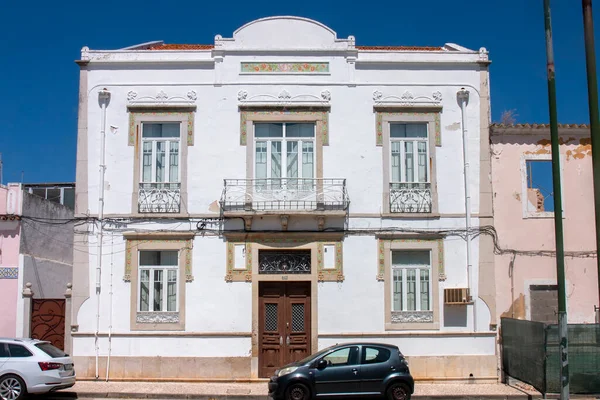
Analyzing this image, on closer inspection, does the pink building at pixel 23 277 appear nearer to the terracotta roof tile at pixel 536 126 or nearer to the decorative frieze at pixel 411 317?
the decorative frieze at pixel 411 317

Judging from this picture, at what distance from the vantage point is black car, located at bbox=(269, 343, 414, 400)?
16000 millimetres

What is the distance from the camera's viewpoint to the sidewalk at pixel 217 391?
56.4 feet

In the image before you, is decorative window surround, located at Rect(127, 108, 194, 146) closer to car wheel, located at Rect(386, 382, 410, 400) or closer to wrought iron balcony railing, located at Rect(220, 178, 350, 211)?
wrought iron balcony railing, located at Rect(220, 178, 350, 211)

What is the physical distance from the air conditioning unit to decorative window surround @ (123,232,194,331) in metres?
6.27

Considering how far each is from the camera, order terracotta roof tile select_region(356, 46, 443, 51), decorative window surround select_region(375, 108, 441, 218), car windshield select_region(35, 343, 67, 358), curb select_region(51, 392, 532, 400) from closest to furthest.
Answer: car windshield select_region(35, 343, 67, 358), curb select_region(51, 392, 532, 400), decorative window surround select_region(375, 108, 441, 218), terracotta roof tile select_region(356, 46, 443, 51)

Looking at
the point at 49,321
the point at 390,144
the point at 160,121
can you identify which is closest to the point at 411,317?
the point at 390,144

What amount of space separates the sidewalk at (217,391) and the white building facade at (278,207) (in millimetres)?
499

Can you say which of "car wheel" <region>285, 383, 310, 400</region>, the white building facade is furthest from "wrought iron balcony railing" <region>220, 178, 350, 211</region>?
"car wheel" <region>285, 383, 310, 400</region>

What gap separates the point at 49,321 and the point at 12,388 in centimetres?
510

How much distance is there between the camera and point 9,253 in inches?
829

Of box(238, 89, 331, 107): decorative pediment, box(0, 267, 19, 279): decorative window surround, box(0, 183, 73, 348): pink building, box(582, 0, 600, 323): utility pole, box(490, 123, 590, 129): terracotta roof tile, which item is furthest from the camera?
box(0, 267, 19, 279): decorative window surround

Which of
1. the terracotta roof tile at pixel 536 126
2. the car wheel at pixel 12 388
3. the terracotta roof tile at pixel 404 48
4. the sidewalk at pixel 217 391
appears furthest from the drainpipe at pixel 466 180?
the car wheel at pixel 12 388

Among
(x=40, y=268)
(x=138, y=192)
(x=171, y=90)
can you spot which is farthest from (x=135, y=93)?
(x=40, y=268)

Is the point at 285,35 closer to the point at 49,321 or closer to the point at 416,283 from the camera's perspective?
the point at 416,283
